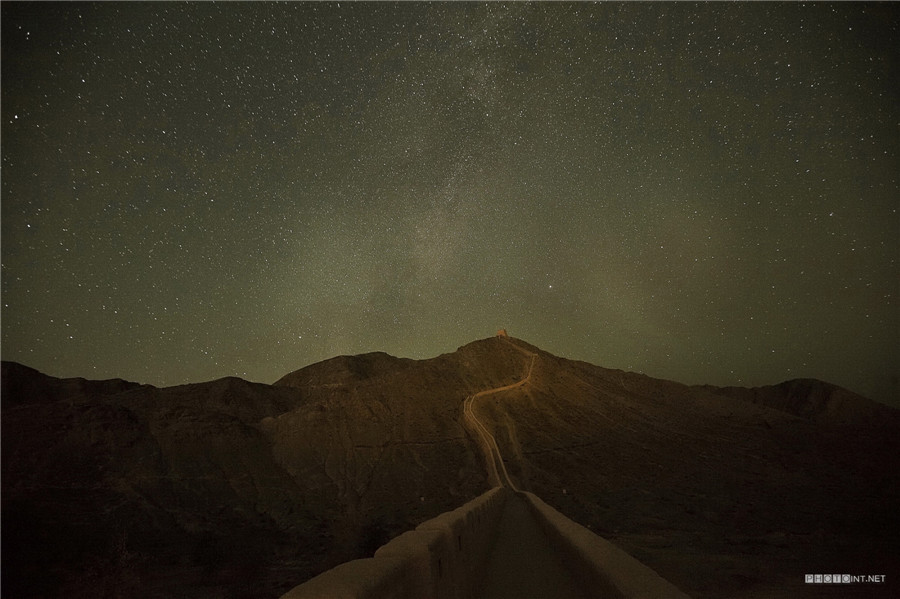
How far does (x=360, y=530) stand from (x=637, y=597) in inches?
1154

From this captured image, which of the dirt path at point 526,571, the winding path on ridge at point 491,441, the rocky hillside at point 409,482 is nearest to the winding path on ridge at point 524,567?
the dirt path at point 526,571

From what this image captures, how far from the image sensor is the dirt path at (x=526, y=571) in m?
6.73

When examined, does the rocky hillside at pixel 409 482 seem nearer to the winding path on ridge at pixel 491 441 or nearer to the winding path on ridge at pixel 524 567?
the winding path on ridge at pixel 491 441

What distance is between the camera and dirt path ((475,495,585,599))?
22.1 ft

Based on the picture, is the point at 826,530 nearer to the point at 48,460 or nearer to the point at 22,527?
the point at 22,527

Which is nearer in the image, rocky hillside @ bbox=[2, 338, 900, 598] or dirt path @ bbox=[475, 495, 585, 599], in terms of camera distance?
dirt path @ bbox=[475, 495, 585, 599]

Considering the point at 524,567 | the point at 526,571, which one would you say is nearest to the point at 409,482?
the point at 524,567

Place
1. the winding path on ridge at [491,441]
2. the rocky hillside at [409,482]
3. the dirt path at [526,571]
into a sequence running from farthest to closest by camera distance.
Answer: the winding path on ridge at [491,441] < the rocky hillside at [409,482] < the dirt path at [526,571]

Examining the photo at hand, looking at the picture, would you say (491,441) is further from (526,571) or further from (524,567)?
(526,571)

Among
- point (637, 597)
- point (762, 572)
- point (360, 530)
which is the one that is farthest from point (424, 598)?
point (360, 530)

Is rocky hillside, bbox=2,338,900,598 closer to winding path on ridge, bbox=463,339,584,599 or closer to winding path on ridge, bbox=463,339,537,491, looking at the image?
winding path on ridge, bbox=463,339,537,491

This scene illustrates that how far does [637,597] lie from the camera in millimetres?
3010

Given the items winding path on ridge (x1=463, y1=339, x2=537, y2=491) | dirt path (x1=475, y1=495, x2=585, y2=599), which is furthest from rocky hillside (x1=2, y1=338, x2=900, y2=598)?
dirt path (x1=475, y1=495, x2=585, y2=599)

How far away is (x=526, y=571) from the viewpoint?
8.12m
